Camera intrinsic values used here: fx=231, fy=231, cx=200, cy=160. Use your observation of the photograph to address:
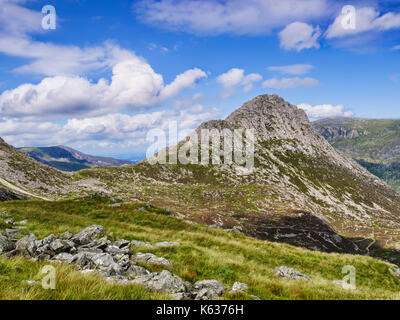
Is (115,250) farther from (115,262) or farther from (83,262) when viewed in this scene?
(83,262)

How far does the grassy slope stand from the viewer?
6805mm

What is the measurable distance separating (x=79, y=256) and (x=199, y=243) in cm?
1068

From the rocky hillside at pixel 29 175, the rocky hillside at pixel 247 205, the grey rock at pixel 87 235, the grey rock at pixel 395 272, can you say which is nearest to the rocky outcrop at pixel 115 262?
the grey rock at pixel 87 235

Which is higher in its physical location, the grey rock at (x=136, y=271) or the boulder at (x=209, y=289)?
the boulder at (x=209, y=289)

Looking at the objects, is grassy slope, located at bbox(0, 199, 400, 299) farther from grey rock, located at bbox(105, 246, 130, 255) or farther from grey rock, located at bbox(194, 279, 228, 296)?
grey rock, located at bbox(105, 246, 130, 255)

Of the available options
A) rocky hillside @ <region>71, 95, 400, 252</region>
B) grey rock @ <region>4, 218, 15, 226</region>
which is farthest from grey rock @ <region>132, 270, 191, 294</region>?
rocky hillside @ <region>71, 95, 400, 252</region>

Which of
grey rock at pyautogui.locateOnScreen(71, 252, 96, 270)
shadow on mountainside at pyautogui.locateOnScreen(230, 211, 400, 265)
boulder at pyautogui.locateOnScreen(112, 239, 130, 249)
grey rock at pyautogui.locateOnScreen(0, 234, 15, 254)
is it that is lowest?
shadow on mountainside at pyautogui.locateOnScreen(230, 211, 400, 265)

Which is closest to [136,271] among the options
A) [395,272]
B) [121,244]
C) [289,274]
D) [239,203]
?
[121,244]

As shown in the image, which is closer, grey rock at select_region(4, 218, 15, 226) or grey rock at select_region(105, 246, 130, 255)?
grey rock at select_region(105, 246, 130, 255)

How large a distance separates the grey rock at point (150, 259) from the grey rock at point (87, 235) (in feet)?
14.2

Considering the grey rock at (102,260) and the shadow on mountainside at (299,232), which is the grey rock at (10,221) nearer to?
the grey rock at (102,260)

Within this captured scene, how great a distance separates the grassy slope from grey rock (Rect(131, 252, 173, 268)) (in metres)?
0.60

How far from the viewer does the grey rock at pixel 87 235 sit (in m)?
15.7
